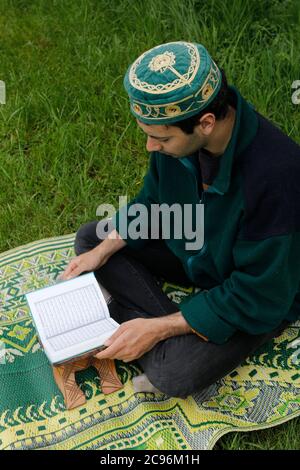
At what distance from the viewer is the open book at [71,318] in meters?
2.31

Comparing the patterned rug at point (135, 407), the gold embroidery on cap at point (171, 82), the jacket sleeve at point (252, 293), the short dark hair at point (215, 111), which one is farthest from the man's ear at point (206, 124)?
the patterned rug at point (135, 407)

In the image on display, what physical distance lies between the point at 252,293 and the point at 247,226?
242 mm

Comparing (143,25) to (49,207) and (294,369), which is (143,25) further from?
(294,369)

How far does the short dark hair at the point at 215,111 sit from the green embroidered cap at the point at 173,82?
24 mm

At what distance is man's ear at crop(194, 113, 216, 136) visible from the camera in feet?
6.53

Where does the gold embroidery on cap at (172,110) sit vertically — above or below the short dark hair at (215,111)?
above

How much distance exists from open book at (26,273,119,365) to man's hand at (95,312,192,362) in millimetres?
51

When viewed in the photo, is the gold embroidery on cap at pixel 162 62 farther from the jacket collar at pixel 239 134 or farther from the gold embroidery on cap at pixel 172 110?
the jacket collar at pixel 239 134

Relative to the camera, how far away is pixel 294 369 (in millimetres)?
2551

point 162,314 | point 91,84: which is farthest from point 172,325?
point 91,84

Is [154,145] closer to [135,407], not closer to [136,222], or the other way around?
[136,222]

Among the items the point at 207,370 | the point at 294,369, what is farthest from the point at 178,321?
the point at 294,369

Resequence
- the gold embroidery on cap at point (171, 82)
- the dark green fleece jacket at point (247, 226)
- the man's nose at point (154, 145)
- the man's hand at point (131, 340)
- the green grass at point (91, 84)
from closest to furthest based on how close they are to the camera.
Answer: the gold embroidery on cap at point (171, 82) < the dark green fleece jacket at point (247, 226) < the man's nose at point (154, 145) < the man's hand at point (131, 340) < the green grass at point (91, 84)
